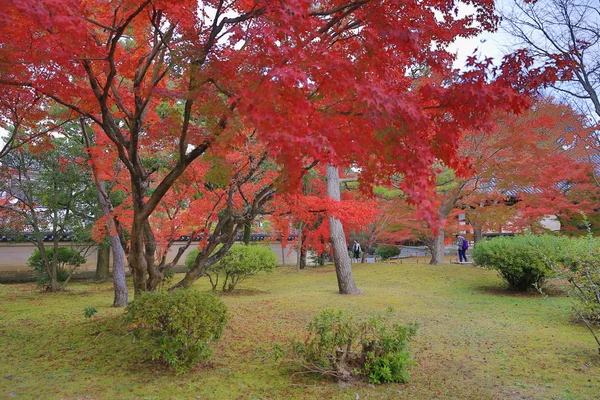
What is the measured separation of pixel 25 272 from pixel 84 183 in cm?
570

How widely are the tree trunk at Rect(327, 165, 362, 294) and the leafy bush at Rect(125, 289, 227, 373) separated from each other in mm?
6313

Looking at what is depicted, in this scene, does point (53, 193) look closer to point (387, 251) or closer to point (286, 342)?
point (286, 342)

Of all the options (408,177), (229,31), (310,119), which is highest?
(229,31)

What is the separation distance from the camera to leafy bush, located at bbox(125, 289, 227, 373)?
14.0 feet

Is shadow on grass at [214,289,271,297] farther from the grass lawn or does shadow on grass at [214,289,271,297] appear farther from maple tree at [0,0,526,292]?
maple tree at [0,0,526,292]

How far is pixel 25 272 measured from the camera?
15.5 m

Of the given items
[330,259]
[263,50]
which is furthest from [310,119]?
[330,259]

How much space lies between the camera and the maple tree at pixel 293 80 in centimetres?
313

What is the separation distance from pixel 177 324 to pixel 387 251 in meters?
20.9

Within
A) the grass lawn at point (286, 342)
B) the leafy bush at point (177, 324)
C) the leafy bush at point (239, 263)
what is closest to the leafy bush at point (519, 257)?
the grass lawn at point (286, 342)

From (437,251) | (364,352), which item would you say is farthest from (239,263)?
(437,251)

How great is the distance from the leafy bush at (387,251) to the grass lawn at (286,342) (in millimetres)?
13547

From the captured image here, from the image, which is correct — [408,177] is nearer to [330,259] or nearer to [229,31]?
[229,31]

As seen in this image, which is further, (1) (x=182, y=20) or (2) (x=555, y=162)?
(2) (x=555, y=162)
